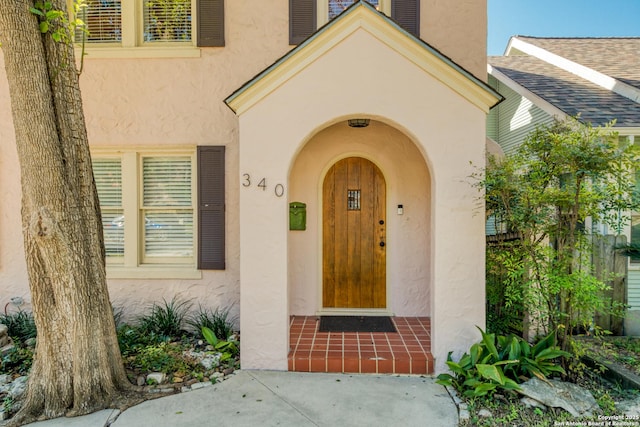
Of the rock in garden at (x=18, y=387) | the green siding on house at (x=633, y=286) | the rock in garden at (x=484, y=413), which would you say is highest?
the green siding on house at (x=633, y=286)

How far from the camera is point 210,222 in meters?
5.38

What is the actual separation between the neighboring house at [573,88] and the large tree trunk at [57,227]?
231 inches

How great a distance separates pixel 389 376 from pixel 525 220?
2.27 m

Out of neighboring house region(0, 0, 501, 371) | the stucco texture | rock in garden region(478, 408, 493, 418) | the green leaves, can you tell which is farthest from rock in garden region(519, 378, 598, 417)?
the green leaves

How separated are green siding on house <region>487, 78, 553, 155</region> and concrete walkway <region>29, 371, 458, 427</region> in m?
5.24

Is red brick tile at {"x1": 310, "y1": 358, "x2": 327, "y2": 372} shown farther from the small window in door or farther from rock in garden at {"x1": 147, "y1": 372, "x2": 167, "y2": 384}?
the small window in door

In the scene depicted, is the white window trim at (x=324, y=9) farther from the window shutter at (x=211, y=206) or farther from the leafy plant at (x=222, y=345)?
the leafy plant at (x=222, y=345)

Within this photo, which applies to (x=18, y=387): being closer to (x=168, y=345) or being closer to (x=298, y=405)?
(x=168, y=345)

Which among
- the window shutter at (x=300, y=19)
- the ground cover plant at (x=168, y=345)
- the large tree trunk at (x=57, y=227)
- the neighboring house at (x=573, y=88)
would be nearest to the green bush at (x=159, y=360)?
the ground cover plant at (x=168, y=345)

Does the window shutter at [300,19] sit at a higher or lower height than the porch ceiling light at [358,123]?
higher

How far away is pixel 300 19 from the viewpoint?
5418 mm

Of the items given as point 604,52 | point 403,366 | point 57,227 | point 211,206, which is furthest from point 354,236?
point 604,52

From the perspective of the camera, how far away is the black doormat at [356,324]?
5129 millimetres

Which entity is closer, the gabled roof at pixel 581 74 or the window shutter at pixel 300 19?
the window shutter at pixel 300 19
